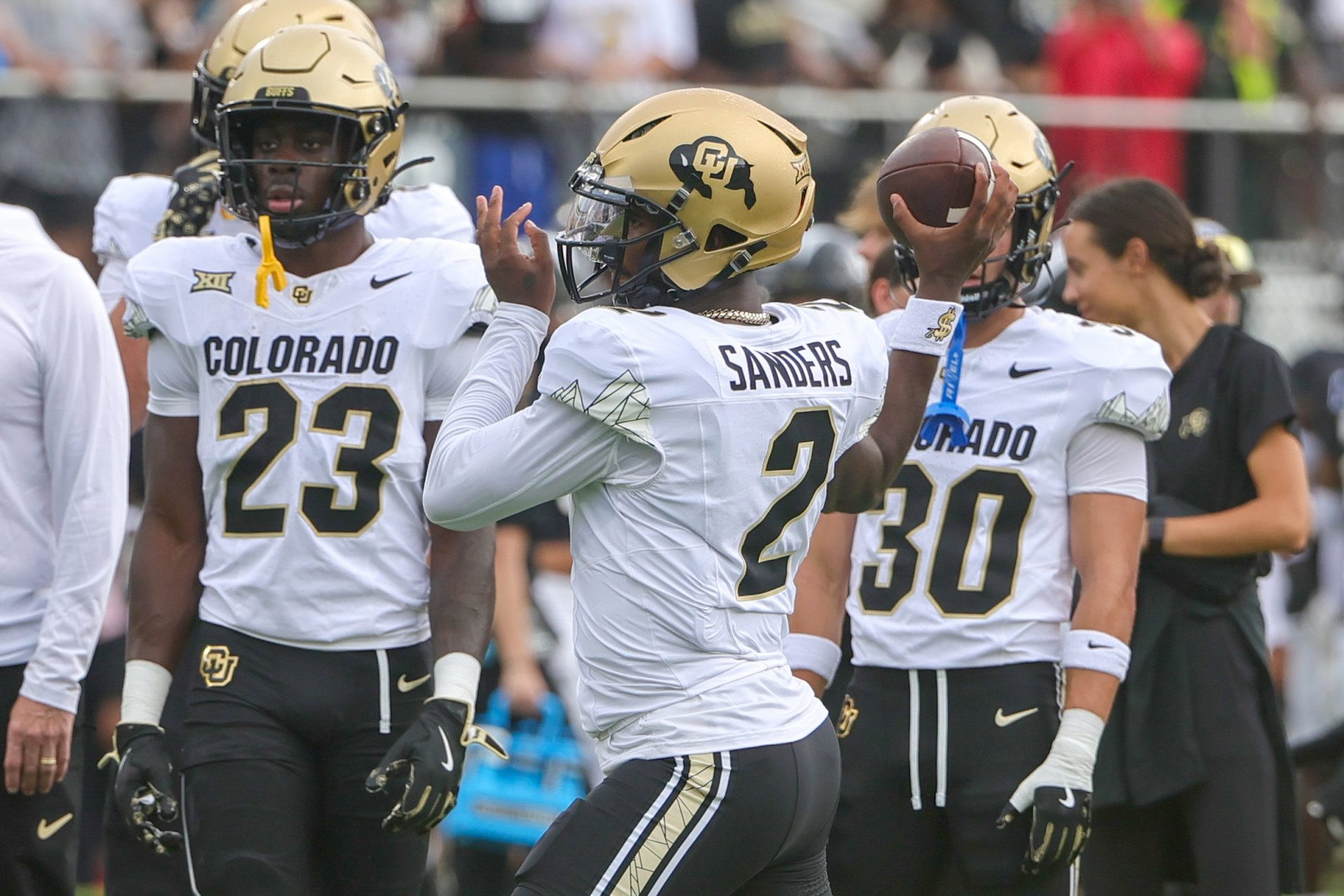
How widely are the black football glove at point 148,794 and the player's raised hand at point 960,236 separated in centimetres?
172

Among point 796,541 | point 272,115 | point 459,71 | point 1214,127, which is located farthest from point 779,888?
point 1214,127

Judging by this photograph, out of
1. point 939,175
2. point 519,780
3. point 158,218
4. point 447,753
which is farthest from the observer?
point 519,780

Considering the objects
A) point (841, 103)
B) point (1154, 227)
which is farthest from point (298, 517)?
point (841, 103)

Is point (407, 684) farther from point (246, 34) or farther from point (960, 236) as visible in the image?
point (246, 34)

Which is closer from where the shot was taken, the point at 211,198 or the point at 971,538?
the point at 971,538

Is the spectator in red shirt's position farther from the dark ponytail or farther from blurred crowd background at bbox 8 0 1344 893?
the dark ponytail

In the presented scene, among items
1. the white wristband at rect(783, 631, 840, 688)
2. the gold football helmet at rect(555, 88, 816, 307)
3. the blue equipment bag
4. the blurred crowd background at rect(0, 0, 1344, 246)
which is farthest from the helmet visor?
the blurred crowd background at rect(0, 0, 1344, 246)

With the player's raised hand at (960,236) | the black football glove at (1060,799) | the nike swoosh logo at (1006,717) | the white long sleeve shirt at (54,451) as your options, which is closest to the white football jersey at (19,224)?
the white long sleeve shirt at (54,451)

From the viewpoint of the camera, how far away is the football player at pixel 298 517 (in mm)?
3828

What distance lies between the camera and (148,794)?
149 inches

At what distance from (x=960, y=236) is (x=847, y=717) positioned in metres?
1.15

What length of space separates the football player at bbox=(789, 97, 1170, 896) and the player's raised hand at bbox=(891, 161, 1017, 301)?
1.51 ft

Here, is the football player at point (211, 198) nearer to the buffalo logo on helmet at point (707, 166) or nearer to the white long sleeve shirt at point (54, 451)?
the white long sleeve shirt at point (54, 451)

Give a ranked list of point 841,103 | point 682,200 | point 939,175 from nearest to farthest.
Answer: point 682,200, point 939,175, point 841,103
